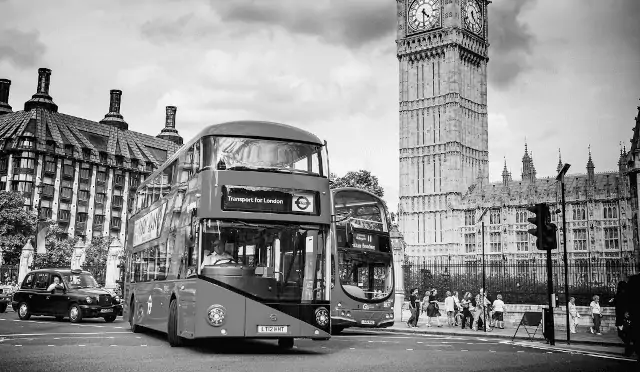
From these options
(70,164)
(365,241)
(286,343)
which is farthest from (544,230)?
(70,164)

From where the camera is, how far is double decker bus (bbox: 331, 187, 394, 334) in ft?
68.1

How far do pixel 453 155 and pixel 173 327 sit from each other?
80250mm

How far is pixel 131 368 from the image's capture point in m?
10.2

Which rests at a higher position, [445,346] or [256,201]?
[256,201]

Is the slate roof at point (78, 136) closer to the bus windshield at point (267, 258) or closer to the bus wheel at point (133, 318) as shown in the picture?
the bus wheel at point (133, 318)

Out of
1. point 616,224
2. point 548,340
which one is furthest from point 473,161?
point 548,340

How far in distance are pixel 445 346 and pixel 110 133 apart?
94.1 metres

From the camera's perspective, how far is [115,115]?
112 metres

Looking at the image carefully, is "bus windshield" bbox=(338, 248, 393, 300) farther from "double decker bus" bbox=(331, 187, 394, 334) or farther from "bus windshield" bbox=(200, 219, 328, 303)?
"bus windshield" bbox=(200, 219, 328, 303)

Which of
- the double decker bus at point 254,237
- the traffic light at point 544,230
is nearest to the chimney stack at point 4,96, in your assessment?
the traffic light at point 544,230

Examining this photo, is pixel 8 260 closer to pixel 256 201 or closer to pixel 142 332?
pixel 142 332

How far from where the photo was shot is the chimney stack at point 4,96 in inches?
4168

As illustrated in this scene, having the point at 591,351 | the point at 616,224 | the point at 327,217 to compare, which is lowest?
the point at 591,351

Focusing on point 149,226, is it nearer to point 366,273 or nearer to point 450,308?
point 366,273
